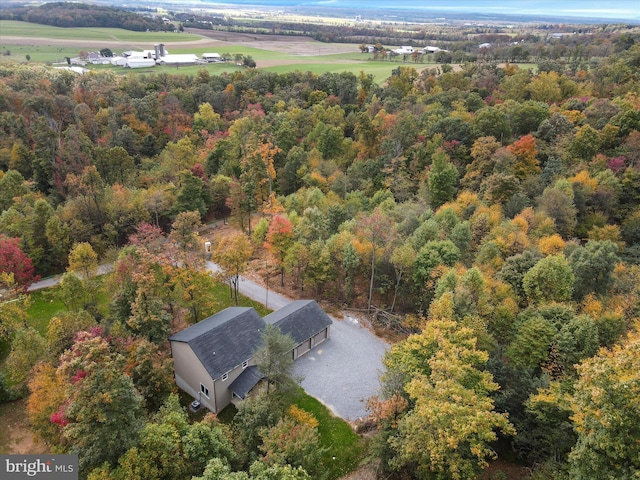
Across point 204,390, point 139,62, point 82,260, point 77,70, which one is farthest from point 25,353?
point 139,62

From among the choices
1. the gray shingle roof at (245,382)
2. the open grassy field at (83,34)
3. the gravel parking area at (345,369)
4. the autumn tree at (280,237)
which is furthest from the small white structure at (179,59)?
the gray shingle roof at (245,382)

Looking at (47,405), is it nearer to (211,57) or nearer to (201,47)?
(211,57)

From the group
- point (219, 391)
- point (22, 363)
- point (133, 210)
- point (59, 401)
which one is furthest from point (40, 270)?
point (219, 391)

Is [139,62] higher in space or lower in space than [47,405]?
higher

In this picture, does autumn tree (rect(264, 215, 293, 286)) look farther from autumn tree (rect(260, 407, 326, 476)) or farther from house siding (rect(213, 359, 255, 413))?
autumn tree (rect(260, 407, 326, 476))

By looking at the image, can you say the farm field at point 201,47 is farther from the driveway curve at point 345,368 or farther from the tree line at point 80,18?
the driveway curve at point 345,368

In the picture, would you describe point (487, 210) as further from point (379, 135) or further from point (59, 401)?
point (59, 401)
